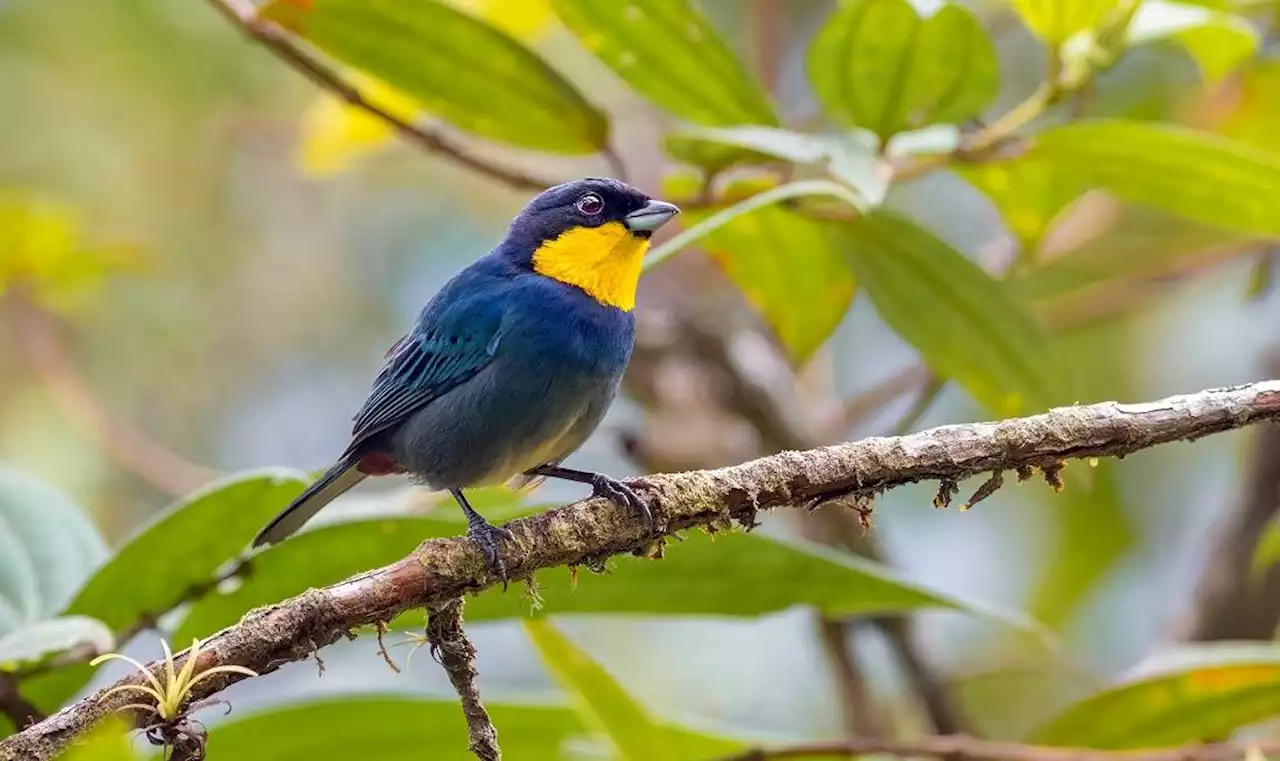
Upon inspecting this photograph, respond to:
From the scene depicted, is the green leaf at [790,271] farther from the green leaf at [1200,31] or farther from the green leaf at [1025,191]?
the green leaf at [1200,31]

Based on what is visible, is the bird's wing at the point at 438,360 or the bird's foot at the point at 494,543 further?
the bird's wing at the point at 438,360

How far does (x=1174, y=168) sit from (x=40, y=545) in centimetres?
230

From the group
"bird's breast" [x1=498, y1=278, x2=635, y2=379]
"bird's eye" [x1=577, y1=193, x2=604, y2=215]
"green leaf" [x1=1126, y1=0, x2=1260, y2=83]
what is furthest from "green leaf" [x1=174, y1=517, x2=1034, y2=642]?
"green leaf" [x1=1126, y1=0, x2=1260, y2=83]

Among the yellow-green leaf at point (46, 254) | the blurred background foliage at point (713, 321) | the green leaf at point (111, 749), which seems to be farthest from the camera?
the yellow-green leaf at point (46, 254)

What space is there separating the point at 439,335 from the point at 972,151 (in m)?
1.19

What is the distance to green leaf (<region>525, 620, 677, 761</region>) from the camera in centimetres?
255

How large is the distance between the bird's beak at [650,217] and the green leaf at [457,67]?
213 millimetres

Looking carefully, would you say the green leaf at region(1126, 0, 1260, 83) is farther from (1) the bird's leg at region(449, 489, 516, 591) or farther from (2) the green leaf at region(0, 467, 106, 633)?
(2) the green leaf at region(0, 467, 106, 633)

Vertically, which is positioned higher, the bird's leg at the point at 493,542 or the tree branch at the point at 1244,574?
the tree branch at the point at 1244,574

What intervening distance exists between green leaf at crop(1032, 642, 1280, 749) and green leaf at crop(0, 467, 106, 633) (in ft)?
6.39

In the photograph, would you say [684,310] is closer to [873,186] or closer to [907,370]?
[907,370]

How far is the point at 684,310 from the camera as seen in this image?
4172 millimetres

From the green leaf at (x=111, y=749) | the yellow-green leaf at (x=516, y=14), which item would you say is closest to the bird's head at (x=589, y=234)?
the yellow-green leaf at (x=516, y=14)

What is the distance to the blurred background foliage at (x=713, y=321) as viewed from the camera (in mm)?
2580
